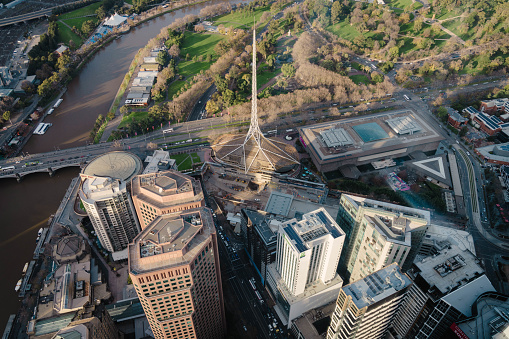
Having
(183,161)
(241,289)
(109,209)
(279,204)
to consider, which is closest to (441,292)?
(279,204)

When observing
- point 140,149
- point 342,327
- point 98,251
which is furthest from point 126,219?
point 342,327

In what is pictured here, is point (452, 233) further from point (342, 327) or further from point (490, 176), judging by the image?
point (342, 327)

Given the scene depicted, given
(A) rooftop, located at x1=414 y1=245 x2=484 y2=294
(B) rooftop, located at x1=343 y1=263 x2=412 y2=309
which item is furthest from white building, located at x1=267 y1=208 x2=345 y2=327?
(A) rooftop, located at x1=414 y1=245 x2=484 y2=294

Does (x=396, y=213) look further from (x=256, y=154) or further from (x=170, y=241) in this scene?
(x=256, y=154)

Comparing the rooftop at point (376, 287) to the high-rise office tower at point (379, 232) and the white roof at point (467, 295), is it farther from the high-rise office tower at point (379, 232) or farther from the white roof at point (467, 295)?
the white roof at point (467, 295)

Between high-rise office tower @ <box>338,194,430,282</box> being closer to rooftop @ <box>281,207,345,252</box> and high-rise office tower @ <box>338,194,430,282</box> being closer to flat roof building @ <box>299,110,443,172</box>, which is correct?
rooftop @ <box>281,207,345,252</box>
